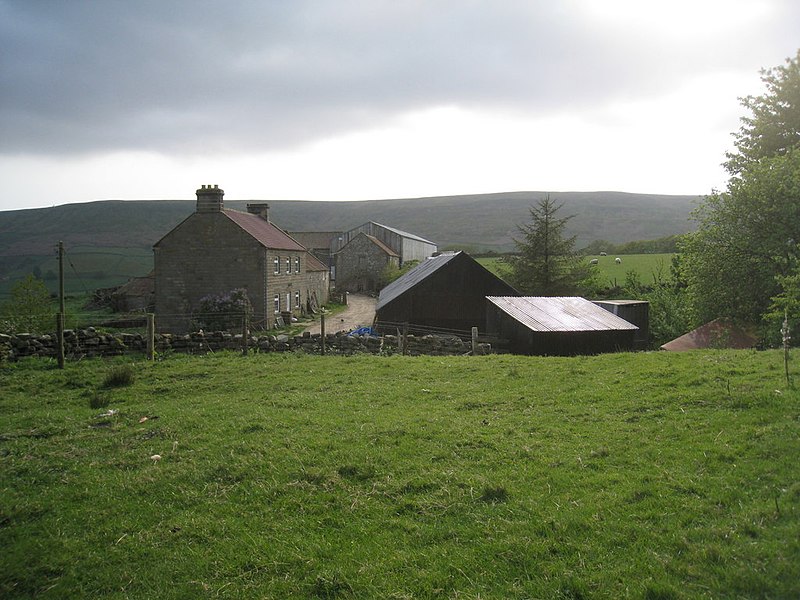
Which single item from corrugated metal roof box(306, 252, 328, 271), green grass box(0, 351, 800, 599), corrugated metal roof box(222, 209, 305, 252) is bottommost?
green grass box(0, 351, 800, 599)

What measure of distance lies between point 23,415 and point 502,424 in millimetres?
9436

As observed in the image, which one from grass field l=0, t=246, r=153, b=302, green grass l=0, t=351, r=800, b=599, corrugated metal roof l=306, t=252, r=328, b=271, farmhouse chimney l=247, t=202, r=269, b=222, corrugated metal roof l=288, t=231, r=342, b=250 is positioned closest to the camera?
green grass l=0, t=351, r=800, b=599

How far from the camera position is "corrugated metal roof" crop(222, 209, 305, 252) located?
38406 mm

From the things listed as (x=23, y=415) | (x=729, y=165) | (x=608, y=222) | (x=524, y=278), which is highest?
(x=608, y=222)

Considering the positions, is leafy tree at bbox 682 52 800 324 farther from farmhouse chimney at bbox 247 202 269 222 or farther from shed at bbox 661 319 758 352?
farmhouse chimney at bbox 247 202 269 222

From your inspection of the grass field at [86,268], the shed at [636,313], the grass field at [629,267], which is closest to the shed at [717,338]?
the shed at [636,313]

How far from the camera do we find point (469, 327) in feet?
100

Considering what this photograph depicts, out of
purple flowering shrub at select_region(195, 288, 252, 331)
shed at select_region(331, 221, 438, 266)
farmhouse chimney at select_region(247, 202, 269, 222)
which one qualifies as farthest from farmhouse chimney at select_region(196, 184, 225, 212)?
shed at select_region(331, 221, 438, 266)

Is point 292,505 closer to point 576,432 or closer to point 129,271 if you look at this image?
point 576,432

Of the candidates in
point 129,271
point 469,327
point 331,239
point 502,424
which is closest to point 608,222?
point 331,239

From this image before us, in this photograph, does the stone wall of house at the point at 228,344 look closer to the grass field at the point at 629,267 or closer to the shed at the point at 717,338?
the shed at the point at 717,338

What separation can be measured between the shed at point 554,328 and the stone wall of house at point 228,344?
140cm

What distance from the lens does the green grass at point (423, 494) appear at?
16.4 feet

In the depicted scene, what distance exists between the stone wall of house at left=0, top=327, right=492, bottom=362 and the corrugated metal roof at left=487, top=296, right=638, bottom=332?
201 centimetres
